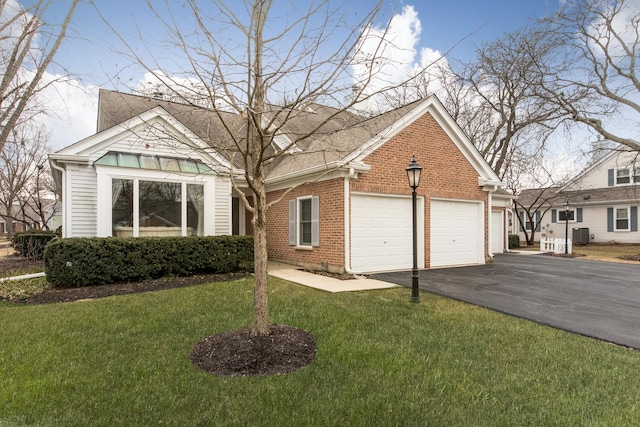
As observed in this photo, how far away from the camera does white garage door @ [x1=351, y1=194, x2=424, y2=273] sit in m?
10.0

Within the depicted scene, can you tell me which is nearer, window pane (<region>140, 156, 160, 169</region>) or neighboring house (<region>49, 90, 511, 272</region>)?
neighboring house (<region>49, 90, 511, 272</region>)

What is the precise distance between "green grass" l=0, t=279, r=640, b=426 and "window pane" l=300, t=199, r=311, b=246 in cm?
517

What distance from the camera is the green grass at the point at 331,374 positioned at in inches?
118

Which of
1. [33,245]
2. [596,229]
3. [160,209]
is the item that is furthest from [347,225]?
[596,229]

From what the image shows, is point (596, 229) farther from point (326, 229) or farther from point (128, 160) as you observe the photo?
point (128, 160)

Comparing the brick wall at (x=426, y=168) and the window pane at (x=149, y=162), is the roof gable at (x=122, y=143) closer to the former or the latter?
the window pane at (x=149, y=162)

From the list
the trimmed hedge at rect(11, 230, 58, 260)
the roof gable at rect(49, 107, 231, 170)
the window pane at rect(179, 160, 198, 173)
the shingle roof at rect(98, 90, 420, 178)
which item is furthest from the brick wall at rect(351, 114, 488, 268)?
the trimmed hedge at rect(11, 230, 58, 260)

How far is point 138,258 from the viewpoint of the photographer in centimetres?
880

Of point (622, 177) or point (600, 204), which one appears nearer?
point (600, 204)

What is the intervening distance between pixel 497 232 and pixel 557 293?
1267 cm

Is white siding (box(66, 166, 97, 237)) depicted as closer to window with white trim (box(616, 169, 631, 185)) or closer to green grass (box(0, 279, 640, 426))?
green grass (box(0, 279, 640, 426))

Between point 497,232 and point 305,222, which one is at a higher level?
point 305,222

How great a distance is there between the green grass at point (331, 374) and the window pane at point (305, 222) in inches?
203

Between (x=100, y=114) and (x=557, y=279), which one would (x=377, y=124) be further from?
(x=100, y=114)
